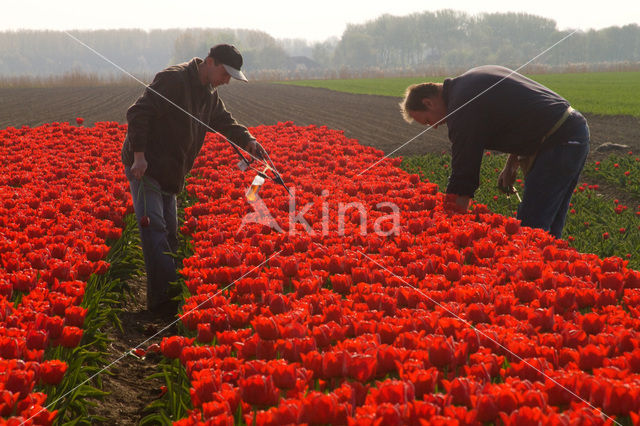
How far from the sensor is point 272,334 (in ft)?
8.63

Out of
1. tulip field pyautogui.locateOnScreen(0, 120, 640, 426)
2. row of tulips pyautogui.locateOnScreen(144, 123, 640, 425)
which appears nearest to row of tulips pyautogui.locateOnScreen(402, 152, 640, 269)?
tulip field pyautogui.locateOnScreen(0, 120, 640, 426)

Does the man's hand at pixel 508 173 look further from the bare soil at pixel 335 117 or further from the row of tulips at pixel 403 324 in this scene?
the bare soil at pixel 335 117

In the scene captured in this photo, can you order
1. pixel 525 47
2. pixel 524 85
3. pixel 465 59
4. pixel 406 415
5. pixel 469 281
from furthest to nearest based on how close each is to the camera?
pixel 525 47
pixel 465 59
pixel 524 85
pixel 469 281
pixel 406 415

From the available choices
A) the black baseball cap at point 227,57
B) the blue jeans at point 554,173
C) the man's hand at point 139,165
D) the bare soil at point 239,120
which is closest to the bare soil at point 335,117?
the bare soil at point 239,120

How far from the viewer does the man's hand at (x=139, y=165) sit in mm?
4918

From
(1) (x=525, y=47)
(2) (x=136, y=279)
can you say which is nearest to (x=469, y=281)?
(2) (x=136, y=279)

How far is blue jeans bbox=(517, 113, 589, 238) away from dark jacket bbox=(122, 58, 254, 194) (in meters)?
3.20

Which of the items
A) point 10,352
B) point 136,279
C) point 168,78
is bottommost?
point 136,279

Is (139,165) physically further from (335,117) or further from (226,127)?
(335,117)

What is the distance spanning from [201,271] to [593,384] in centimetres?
238

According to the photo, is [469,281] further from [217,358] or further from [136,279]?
[136,279]

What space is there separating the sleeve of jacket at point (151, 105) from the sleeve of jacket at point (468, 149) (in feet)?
8.46

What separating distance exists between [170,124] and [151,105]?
31 cm

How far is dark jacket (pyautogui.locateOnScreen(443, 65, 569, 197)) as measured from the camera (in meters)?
4.65
